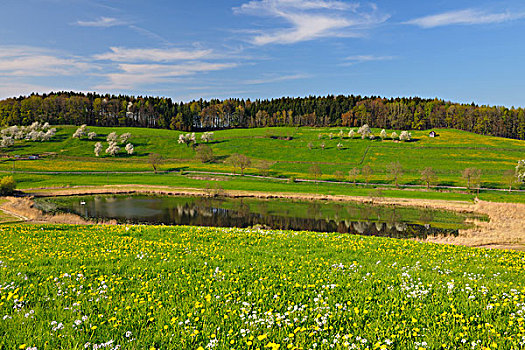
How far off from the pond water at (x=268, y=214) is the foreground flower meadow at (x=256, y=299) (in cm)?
3247

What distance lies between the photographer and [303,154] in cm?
14550

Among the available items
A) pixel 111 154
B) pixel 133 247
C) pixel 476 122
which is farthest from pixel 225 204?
pixel 476 122

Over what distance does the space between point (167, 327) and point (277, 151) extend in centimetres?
14581

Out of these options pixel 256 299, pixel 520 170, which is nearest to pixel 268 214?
pixel 256 299

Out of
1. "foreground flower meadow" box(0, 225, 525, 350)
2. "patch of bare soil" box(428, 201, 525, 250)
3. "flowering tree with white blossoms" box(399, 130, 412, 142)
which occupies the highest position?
"flowering tree with white blossoms" box(399, 130, 412, 142)

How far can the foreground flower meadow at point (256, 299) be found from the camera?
6898 millimetres

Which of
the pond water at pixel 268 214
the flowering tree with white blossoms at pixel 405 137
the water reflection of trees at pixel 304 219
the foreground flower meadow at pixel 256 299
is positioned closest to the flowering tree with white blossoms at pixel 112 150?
the pond water at pixel 268 214

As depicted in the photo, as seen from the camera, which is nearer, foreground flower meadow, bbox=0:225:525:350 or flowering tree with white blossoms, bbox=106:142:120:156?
foreground flower meadow, bbox=0:225:525:350

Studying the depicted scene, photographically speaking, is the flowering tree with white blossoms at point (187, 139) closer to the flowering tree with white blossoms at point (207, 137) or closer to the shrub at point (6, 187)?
the flowering tree with white blossoms at point (207, 137)

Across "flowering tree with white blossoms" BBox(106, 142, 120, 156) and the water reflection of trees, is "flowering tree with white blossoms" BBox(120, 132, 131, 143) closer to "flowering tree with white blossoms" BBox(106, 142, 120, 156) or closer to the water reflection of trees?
"flowering tree with white blossoms" BBox(106, 142, 120, 156)

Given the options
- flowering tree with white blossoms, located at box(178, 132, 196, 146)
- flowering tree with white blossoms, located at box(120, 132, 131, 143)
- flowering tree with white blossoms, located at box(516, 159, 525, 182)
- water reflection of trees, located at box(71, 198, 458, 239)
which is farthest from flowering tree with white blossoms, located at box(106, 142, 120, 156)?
flowering tree with white blossoms, located at box(516, 159, 525, 182)

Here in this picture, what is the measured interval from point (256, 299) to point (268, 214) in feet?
165

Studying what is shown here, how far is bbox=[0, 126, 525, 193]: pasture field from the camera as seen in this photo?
11338 centimetres

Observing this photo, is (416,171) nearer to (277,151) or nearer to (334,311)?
(277,151)
